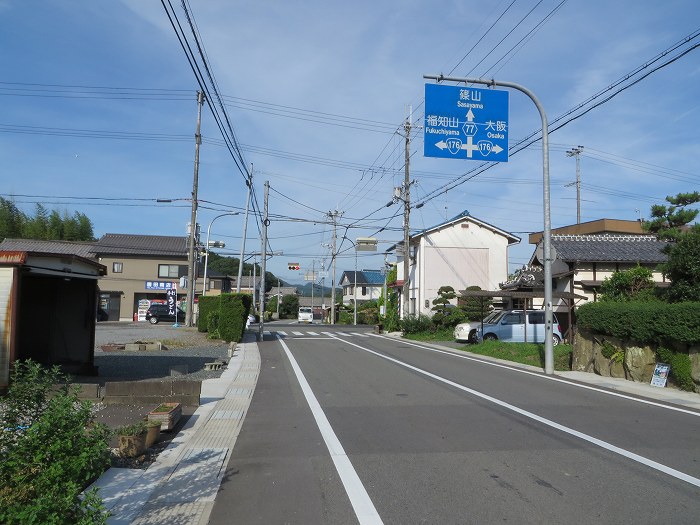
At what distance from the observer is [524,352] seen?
20.7m

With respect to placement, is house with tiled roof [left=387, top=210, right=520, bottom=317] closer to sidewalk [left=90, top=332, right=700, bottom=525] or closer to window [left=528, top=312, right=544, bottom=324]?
window [left=528, top=312, right=544, bottom=324]

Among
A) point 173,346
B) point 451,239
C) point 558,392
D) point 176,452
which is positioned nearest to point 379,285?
point 451,239

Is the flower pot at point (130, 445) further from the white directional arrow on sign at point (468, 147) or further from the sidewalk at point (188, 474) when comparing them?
the white directional arrow on sign at point (468, 147)

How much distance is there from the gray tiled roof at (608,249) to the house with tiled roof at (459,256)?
45.8 ft

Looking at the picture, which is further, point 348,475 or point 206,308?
point 206,308

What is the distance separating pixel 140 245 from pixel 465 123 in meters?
50.3

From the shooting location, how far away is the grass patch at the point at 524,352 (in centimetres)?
1795

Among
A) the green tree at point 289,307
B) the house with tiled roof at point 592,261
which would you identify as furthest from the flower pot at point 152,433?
the green tree at point 289,307

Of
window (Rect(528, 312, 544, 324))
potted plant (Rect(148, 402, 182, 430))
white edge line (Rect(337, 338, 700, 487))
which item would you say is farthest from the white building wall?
potted plant (Rect(148, 402, 182, 430))

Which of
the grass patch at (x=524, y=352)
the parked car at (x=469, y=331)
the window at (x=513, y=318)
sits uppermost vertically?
the window at (x=513, y=318)

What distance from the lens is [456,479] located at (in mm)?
6207

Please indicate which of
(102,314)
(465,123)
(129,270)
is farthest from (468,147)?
(129,270)

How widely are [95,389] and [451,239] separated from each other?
3646 cm

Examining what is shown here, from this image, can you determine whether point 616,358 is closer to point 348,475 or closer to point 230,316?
point 348,475
